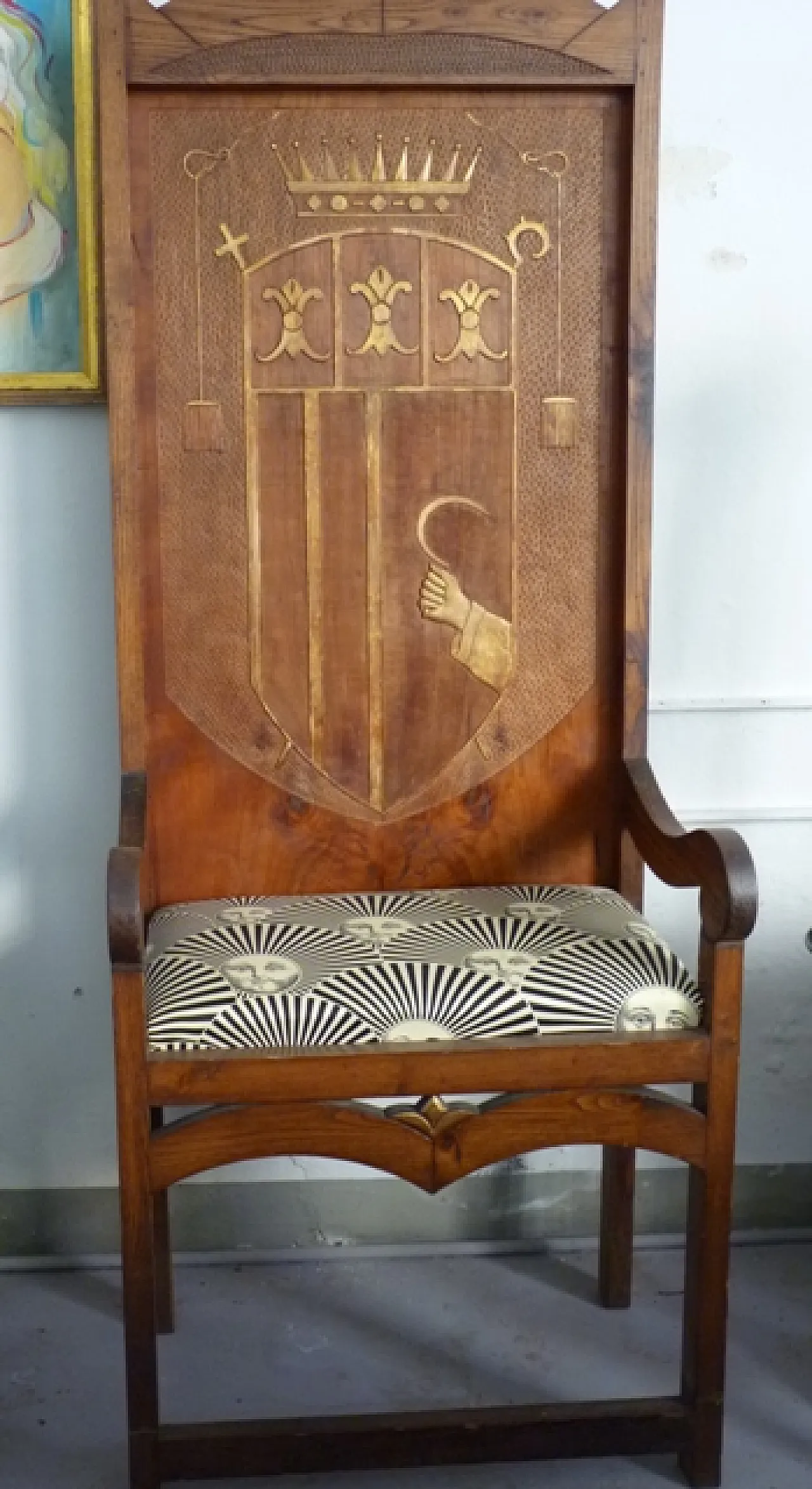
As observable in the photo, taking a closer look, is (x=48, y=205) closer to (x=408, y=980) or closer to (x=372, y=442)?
(x=372, y=442)

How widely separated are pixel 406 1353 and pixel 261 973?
73 cm

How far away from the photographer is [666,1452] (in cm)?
195

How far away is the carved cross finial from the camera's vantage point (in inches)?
80.4

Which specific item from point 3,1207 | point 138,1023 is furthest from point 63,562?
point 3,1207

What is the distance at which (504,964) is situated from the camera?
182 centimetres

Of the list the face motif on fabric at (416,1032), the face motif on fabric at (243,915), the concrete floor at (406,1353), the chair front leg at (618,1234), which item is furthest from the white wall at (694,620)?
the face motif on fabric at (416,1032)

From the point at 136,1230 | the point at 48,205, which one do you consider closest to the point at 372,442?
the point at 48,205

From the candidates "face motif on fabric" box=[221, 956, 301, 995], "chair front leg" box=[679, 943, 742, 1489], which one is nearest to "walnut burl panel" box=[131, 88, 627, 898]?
"face motif on fabric" box=[221, 956, 301, 995]

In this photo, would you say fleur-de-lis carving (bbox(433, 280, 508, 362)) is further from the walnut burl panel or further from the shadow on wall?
the shadow on wall

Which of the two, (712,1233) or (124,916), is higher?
(124,916)

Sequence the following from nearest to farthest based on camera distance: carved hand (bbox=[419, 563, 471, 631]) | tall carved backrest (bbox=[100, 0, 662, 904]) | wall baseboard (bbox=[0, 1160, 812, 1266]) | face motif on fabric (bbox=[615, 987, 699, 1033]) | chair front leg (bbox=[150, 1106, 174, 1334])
A: face motif on fabric (bbox=[615, 987, 699, 1033])
tall carved backrest (bbox=[100, 0, 662, 904])
carved hand (bbox=[419, 563, 471, 631])
chair front leg (bbox=[150, 1106, 174, 1334])
wall baseboard (bbox=[0, 1160, 812, 1266])

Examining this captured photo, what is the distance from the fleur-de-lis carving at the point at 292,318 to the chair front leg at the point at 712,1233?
931 mm

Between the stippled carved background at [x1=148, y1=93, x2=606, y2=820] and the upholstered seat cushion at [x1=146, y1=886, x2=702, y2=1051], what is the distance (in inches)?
11.4

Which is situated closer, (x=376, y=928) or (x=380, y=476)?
(x=376, y=928)
